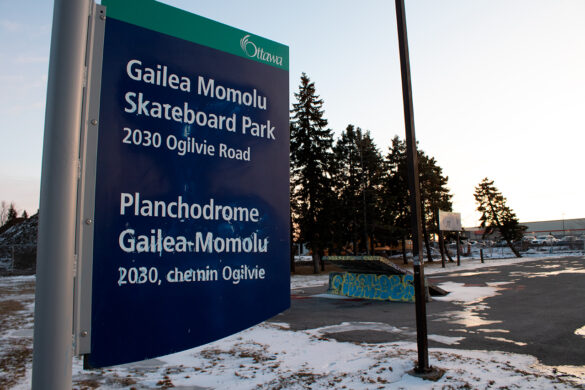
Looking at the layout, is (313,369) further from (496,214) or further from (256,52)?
(496,214)

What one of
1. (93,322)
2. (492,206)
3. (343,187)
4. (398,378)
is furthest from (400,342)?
(492,206)

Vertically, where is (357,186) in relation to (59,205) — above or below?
above

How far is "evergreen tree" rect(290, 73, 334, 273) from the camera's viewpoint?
109 ft

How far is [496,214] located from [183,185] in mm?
72106

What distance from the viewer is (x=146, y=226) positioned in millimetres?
1438

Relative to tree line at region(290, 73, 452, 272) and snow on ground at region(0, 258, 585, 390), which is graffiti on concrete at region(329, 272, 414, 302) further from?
tree line at region(290, 73, 452, 272)

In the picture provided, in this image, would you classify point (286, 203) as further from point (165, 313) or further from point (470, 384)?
point (470, 384)

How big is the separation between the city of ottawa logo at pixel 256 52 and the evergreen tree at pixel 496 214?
226 ft

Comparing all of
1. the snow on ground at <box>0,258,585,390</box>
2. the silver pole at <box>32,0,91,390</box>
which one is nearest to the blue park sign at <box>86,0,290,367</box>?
the silver pole at <box>32,0,91,390</box>

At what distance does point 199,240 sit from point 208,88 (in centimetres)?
65

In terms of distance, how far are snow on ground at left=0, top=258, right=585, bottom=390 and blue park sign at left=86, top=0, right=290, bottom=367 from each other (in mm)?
4408

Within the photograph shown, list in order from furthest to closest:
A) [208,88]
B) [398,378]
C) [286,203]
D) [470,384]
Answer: [398,378]
[470,384]
[286,203]
[208,88]

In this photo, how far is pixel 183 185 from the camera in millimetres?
1526

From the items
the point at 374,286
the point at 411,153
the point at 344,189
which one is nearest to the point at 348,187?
the point at 344,189
